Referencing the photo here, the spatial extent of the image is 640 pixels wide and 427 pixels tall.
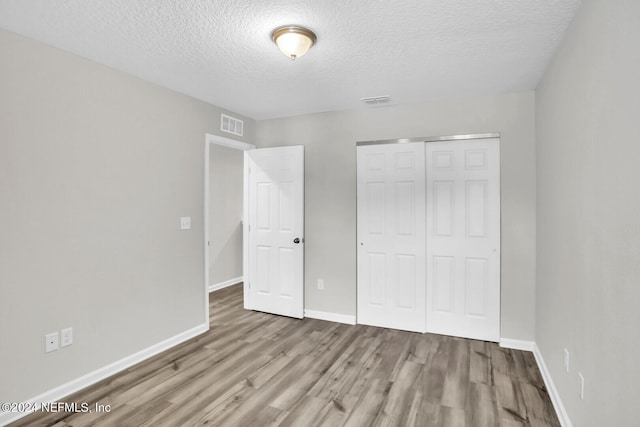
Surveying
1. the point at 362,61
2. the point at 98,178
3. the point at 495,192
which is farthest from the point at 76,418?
the point at 495,192

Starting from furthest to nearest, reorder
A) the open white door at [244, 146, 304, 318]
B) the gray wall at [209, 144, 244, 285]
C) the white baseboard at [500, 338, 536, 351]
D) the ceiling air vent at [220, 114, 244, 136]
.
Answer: the gray wall at [209, 144, 244, 285], the open white door at [244, 146, 304, 318], the ceiling air vent at [220, 114, 244, 136], the white baseboard at [500, 338, 536, 351]

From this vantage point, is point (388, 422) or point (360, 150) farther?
point (360, 150)

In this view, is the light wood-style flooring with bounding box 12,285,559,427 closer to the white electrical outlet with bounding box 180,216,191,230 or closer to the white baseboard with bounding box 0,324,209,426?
the white baseboard with bounding box 0,324,209,426

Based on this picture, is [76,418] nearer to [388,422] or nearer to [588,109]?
[388,422]

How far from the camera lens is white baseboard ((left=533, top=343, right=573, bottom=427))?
Result: 82.2 inches

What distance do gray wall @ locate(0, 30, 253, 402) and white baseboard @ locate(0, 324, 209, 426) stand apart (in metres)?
0.04

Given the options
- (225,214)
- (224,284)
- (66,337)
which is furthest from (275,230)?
(66,337)

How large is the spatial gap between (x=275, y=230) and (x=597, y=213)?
10.8ft

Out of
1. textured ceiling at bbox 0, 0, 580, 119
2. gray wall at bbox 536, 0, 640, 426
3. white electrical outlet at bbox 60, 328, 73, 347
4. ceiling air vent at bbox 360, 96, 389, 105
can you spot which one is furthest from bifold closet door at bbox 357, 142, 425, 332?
white electrical outlet at bbox 60, 328, 73, 347

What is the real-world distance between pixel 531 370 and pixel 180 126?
154 inches

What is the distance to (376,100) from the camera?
3604 millimetres

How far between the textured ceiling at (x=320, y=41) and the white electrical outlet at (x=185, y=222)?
127 centimetres

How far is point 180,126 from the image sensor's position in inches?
134

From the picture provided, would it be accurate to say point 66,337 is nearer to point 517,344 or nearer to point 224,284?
point 224,284
